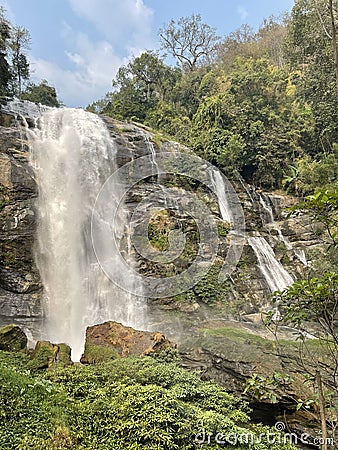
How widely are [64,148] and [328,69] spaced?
41.9 ft

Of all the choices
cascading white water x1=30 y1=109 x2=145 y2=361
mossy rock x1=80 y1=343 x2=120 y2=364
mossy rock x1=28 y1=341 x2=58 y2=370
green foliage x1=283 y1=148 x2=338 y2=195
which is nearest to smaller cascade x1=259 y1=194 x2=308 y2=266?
green foliage x1=283 y1=148 x2=338 y2=195

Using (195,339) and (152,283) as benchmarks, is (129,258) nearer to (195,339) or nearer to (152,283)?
(152,283)

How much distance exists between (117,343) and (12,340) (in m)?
2.07

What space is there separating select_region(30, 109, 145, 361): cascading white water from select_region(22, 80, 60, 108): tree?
939 cm

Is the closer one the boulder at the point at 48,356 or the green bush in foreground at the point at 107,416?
the green bush in foreground at the point at 107,416

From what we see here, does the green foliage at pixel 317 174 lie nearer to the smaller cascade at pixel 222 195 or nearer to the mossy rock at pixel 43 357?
the smaller cascade at pixel 222 195

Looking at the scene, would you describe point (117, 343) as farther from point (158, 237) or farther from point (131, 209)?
point (131, 209)

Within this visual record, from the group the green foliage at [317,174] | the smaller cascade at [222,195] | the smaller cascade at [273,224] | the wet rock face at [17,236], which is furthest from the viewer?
the smaller cascade at [222,195]

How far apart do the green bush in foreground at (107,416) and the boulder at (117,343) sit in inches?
81.2

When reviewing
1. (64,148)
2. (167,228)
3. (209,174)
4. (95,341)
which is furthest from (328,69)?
(95,341)

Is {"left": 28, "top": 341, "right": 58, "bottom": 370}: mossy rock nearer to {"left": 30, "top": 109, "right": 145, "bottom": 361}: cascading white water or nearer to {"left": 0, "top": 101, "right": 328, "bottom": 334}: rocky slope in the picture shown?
{"left": 30, "top": 109, "right": 145, "bottom": 361}: cascading white water

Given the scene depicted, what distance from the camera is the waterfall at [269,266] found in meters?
12.9

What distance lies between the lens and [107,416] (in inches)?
148

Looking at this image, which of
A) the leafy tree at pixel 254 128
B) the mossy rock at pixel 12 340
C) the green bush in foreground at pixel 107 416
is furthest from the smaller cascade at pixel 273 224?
the mossy rock at pixel 12 340
